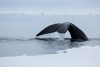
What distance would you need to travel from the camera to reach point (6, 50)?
12.9 m

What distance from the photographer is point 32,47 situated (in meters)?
14.0

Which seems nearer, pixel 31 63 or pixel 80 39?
pixel 31 63

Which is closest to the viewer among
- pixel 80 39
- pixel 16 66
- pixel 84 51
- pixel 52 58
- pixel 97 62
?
pixel 16 66

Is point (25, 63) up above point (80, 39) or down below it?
below

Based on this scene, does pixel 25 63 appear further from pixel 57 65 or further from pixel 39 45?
pixel 39 45

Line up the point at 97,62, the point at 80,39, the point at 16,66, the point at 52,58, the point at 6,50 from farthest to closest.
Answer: the point at 80,39 → the point at 6,50 → the point at 52,58 → the point at 97,62 → the point at 16,66

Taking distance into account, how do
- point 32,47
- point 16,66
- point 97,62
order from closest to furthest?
point 16,66, point 97,62, point 32,47

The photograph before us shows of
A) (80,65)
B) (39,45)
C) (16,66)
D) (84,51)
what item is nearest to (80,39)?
(39,45)

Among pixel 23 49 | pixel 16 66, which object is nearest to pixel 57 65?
pixel 16 66

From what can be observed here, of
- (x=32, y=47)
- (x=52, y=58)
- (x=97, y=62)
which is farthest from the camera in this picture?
(x=32, y=47)

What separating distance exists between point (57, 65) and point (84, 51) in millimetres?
3510

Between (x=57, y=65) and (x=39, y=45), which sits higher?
(x=39, y=45)

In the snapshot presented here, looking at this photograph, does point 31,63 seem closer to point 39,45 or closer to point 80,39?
point 39,45

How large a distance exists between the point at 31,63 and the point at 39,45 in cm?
560
